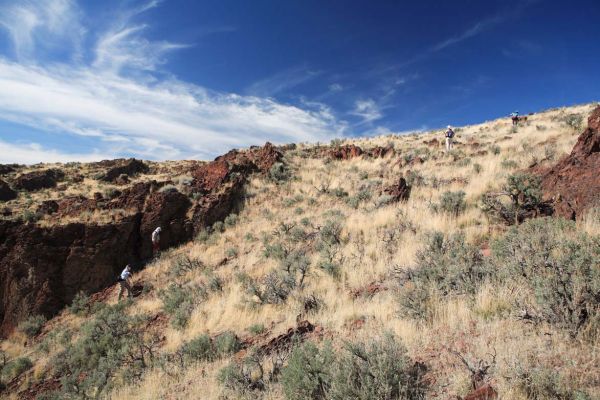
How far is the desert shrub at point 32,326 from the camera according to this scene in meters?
10.9

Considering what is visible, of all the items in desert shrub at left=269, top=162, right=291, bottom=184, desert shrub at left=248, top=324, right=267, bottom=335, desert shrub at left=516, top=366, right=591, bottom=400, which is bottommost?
desert shrub at left=248, top=324, right=267, bottom=335

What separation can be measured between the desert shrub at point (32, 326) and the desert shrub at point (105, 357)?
3.11 m

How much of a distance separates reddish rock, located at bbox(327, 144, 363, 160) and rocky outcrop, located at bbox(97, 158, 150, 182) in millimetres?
14900

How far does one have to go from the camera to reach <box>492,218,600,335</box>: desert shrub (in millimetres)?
3340

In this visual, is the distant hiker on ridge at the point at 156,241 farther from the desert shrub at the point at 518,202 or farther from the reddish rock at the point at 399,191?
the desert shrub at the point at 518,202

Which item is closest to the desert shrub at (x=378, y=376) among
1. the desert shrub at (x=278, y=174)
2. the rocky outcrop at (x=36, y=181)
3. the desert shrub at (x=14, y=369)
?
the desert shrub at (x=14, y=369)

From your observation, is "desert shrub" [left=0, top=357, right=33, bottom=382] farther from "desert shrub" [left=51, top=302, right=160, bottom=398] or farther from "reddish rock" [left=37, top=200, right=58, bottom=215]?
"reddish rock" [left=37, top=200, right=58, bottom=215]

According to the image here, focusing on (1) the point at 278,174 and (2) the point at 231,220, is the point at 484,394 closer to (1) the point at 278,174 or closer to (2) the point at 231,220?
(2) the point at 231,220

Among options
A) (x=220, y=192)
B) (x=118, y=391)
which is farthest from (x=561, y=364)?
(x=220, y=192)

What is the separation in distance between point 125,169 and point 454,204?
82.8 feet

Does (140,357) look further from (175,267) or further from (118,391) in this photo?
(175,267)

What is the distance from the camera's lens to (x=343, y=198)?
1461 cm

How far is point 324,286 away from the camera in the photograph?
6801 mm

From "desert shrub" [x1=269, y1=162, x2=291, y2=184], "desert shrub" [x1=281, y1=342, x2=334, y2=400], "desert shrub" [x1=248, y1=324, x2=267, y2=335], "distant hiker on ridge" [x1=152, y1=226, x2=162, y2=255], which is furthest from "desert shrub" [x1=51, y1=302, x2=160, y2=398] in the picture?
"desert shrub" [x1=269, y1=162, x2=291, y2=184]
